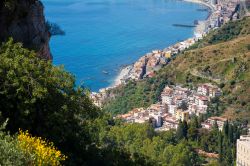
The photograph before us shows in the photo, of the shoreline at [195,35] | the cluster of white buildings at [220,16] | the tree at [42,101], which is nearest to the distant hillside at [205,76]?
the shoreline at [195,35]

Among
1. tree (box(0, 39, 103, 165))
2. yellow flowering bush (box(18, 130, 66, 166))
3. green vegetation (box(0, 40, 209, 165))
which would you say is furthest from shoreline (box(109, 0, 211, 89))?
yellow flowering bush (box(18, 130, 66, 166))

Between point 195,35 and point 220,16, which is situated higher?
point 220,16

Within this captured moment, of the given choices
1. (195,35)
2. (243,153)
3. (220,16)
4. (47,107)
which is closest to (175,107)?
(243,153)

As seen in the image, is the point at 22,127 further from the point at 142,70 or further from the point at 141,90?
the point at 142,70

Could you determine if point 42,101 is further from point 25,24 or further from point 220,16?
point 220,16

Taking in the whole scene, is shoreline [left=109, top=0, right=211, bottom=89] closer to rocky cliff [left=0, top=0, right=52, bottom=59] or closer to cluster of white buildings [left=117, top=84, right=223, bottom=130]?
cluster of white buildings [left=117, top=84, right=223, bottom=130]

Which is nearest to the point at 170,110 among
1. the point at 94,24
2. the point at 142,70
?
the point at 142,70
